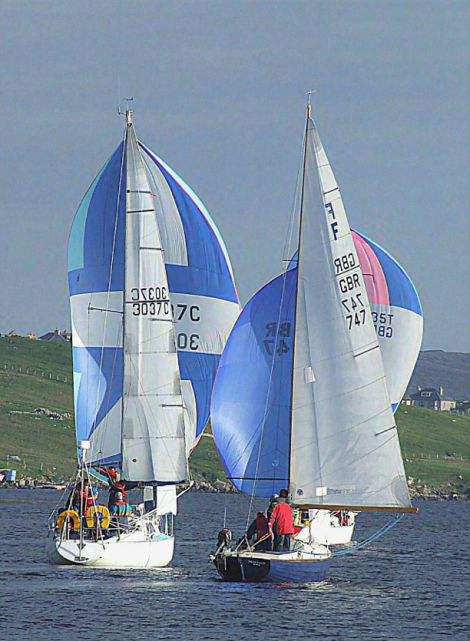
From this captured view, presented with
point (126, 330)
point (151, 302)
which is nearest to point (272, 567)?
point (126, 330)

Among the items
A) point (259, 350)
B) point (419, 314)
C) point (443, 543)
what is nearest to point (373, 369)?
point (259, 350)

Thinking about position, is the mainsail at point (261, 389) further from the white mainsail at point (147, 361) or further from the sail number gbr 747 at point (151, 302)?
the sail number gbr 747 at point (151, 302)

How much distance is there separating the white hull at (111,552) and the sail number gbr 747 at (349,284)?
10.1 metres

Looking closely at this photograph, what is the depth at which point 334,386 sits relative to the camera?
47969mm

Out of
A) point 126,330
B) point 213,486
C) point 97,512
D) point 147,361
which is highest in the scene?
point 213,486

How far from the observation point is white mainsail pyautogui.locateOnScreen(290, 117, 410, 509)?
47625mm

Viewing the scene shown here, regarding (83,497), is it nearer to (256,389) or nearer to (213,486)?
A: (256,389)

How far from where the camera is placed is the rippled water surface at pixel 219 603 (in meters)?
41.5

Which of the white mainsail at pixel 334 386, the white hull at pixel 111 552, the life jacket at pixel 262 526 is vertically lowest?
the white hull at pixel 111 552

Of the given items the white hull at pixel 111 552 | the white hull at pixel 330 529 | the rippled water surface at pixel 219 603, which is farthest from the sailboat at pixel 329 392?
the white hull at pixel 330 529

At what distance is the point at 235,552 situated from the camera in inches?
1857

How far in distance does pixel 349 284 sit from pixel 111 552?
445 inches

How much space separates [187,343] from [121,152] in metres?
7.49

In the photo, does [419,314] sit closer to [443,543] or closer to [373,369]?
[443,543]
